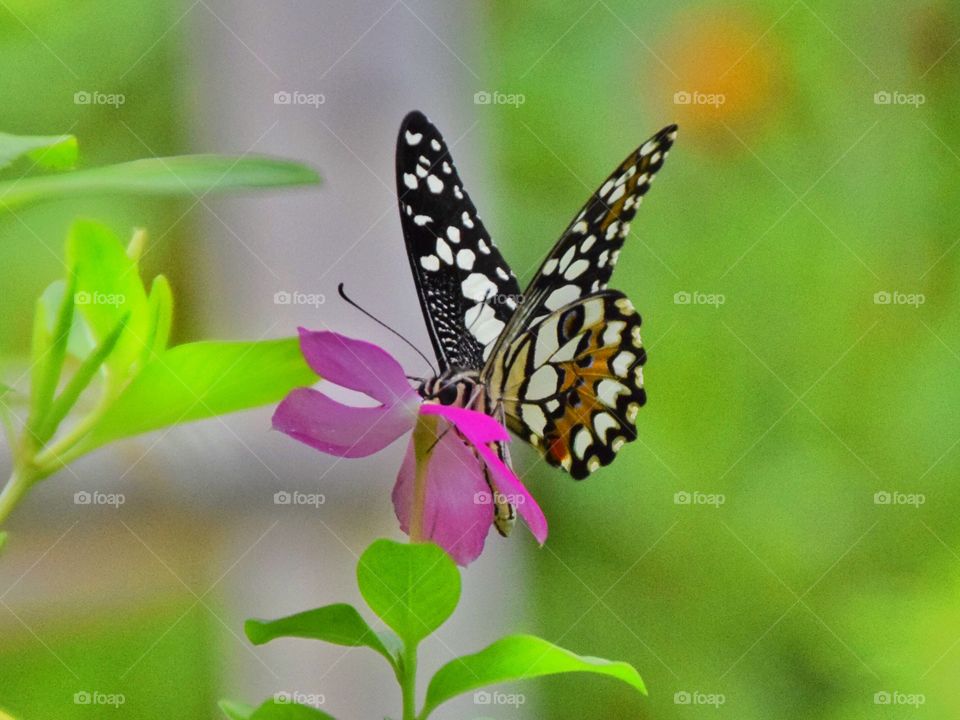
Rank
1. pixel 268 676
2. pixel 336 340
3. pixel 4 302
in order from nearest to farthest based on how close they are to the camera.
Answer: pixel 336 340, pixel 4 302, pixel 268 676

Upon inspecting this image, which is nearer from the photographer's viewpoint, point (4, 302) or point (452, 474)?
point (452, 474)

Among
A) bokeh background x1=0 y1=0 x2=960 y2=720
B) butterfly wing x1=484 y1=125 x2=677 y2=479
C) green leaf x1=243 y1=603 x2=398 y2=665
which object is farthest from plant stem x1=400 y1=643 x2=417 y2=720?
bokeh background x1=0 y1=0 x2=960 y2=720

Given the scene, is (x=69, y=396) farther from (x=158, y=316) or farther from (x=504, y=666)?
(x=504, y=666)

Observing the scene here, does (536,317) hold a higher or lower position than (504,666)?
higher

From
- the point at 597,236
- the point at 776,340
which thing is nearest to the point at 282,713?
the point at 597,236

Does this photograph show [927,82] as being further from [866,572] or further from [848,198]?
[866,572]

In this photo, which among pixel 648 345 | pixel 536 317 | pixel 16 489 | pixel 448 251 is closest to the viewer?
pixel 16 489

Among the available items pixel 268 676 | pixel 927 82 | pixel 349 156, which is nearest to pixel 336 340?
pixel 349 156
